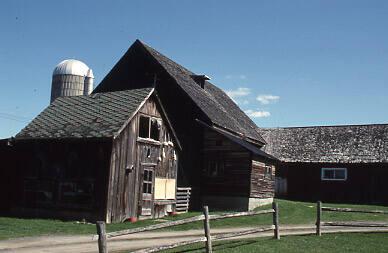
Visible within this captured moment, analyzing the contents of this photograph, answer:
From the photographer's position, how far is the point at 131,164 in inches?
875

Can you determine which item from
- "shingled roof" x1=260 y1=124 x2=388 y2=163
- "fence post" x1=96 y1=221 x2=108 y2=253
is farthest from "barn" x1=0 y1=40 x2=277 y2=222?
"fence post" x1=96 y1=221 x2=108 y2=253

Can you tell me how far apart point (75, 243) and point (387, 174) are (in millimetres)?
29933

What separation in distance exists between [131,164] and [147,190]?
1.99 m

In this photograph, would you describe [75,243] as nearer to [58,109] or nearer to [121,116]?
[121,116]

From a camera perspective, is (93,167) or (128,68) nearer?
(93,167)

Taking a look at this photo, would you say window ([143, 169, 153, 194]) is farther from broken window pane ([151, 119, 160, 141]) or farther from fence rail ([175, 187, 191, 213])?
fence rail ([175, 187, 191, 213])

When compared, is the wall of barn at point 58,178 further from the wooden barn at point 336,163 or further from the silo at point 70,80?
the silo at point 70,80

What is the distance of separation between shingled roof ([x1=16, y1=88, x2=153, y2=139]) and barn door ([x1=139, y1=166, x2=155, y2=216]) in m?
3.03

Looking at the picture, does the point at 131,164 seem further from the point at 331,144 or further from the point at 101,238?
the point at 331,144

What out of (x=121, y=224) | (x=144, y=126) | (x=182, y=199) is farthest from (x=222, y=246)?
(x=182, y=199)

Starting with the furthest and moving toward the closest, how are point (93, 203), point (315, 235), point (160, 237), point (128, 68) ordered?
point (128, 68)
point (93, 203)
point (315, 235)
point (160, 237)

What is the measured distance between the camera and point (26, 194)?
23.2 metres

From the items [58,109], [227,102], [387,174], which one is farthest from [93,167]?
[387,174]

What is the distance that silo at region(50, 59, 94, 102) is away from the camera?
52.8 meters
